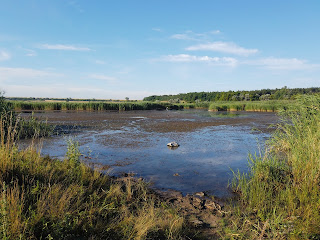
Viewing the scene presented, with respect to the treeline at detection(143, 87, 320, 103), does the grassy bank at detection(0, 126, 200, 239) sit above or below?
below

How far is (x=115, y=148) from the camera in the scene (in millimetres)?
9508

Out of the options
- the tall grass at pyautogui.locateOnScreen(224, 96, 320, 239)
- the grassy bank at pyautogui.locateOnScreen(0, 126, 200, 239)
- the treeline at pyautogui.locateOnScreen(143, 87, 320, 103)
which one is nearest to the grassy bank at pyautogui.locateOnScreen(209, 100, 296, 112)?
the treeline at pyautogui.locateOnScreen(143, 87, 320, 103)

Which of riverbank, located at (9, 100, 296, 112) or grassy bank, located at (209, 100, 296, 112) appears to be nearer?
riverbank, located at (9, 100, 296, 112)

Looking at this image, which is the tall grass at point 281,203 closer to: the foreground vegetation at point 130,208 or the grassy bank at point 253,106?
the foreground vegetation at point 130,208

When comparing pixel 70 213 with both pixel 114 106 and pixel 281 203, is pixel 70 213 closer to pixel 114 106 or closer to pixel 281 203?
pixel 281 203

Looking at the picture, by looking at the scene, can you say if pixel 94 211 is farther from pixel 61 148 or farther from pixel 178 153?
pixel 61 148

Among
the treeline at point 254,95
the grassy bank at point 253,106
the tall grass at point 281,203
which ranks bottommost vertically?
the tall grass at point 281,203

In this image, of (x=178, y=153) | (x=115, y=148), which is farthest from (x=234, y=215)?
(x=115, y=148)

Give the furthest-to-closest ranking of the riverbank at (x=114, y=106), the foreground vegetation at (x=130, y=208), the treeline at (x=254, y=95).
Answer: the treeline at (x=254, y=95), the riverbank at (x=114, y=106), the foreground vegetation at (x=130, y=208)

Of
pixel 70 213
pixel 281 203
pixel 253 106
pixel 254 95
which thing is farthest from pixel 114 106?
pixel 254 95

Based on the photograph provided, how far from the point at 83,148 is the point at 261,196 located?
7.06 m

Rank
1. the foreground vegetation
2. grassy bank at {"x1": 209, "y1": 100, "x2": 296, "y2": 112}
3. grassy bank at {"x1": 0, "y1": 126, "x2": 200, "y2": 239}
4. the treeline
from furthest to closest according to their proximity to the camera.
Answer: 1. the treeline
2. grassy bank at {"x1": 209, "y1": 100, "x2": 296, "y2": 112}
3. the foreground vegetation
4. grassy bank at {"x1": 0, "y1": 126, "x2": 200, "y2": 239}

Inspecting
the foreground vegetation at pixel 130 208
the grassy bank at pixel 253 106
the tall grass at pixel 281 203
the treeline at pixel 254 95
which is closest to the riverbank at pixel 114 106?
the grassy bank at pixel 253 106

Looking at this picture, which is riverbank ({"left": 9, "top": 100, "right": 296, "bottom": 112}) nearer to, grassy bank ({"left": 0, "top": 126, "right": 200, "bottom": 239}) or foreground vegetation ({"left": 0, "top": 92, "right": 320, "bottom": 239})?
foreground vegetation ({"left": 0, "top": 92, "right": 320, "bottom": 239})
